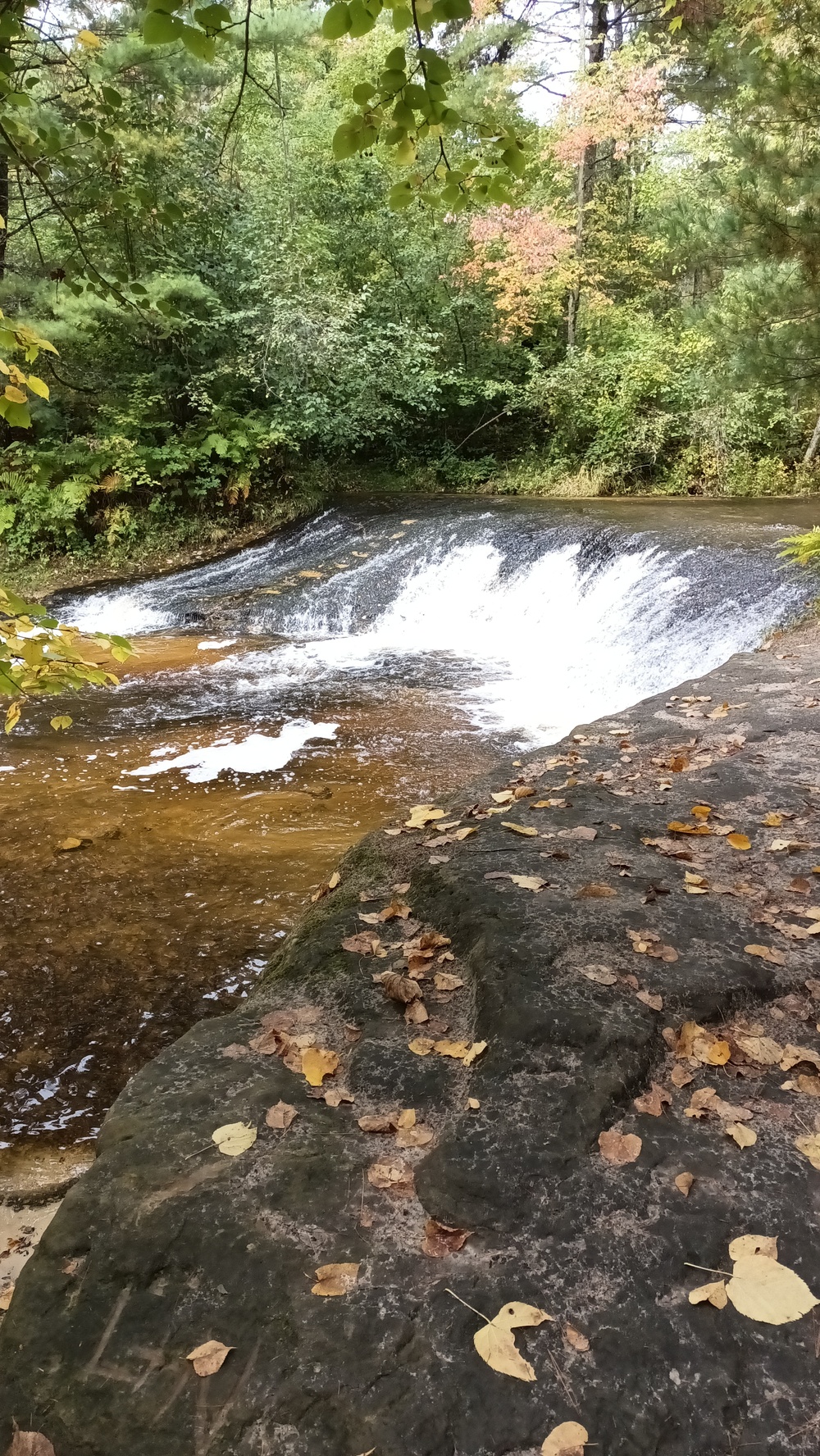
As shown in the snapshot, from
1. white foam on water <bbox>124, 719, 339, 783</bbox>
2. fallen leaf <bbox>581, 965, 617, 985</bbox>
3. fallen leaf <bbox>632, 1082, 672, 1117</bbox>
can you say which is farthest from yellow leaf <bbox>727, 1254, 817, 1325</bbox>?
white foam on water <bbox>124, 719, 339, 783</bbox>

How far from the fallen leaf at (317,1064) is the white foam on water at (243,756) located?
3.66 m

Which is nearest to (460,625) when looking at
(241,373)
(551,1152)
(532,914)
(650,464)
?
(241,373)

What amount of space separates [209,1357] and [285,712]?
5.88m

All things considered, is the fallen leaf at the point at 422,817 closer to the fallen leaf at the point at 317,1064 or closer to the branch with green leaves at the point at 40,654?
the fallen leaf at the point at 317,1064

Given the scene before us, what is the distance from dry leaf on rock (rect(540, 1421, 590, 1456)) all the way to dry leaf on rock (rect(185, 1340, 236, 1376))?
0.52 m

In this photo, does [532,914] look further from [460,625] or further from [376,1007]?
[460,625]

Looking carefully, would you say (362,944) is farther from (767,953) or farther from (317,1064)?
(767,953)

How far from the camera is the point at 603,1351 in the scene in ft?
4.39

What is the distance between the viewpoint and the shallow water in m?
3.55

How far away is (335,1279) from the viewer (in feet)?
4.84

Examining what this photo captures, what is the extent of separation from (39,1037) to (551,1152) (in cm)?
234

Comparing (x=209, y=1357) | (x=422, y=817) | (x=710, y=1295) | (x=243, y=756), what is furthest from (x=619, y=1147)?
(x=243, y=756)

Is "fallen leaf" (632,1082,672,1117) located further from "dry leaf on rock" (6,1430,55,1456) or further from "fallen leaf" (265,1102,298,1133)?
"dry leaf on rock" (6,1430,55,1456)

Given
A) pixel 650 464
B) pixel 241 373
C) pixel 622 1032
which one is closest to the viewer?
pixel 622 1032
